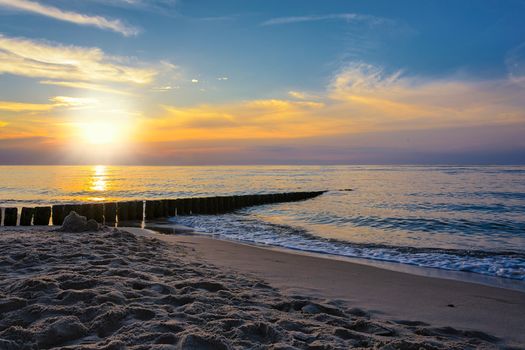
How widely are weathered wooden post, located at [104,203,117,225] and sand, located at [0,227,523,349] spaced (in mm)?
9827

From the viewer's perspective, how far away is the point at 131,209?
55.4 ft

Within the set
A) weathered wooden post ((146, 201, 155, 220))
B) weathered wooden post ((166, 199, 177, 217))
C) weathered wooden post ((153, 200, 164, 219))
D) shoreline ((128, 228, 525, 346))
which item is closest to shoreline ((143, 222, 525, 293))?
shoreline ((128, 228, 525, 346))

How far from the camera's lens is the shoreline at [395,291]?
4.59 meters

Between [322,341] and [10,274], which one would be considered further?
[10,274]

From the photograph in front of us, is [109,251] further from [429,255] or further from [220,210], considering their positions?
[220,210]

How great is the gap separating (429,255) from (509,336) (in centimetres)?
564

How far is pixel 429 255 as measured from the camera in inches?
375

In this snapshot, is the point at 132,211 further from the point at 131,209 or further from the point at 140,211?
the point at 140,211

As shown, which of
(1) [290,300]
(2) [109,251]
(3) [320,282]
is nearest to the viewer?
(1) [290,300]

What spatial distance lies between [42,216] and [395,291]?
39.0 ft

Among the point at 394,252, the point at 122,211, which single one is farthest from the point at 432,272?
the point at 122,211

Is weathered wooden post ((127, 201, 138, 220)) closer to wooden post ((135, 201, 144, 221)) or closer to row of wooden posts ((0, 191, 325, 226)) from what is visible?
row of wooden posts ((0, 191, 325, 226))

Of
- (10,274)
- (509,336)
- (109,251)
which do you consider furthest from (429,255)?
(10,274)

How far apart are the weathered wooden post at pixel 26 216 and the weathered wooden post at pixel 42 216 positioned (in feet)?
0.48
